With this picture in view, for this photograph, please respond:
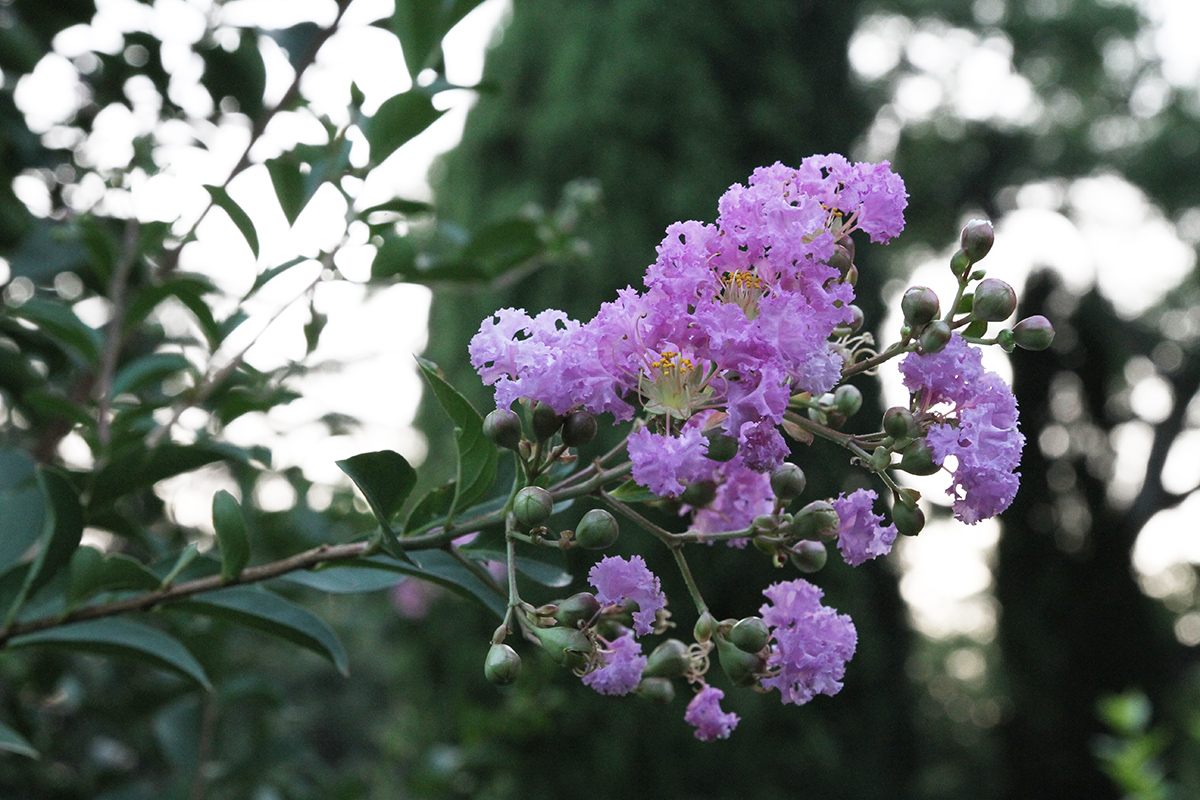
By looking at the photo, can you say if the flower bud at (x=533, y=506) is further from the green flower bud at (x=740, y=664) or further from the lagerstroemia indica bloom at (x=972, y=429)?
the lagerstroemia indica bloom at (x=972, y=429)

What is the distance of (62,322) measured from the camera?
1.27 metres

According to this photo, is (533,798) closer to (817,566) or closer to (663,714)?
(663,714)

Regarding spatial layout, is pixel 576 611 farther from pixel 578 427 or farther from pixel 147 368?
pixel 147 368

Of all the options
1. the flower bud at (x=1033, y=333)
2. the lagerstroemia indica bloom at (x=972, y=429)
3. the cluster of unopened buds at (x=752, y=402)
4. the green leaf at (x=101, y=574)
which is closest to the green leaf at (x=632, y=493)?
the cluster of unopened buds at (x=752, y=402)

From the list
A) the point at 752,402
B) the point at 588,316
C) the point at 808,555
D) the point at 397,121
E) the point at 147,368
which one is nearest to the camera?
the point at 752,402

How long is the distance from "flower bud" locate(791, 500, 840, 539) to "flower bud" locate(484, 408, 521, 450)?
24cm

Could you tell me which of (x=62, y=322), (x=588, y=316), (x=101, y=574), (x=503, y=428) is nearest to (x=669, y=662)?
(x=503, y=428)

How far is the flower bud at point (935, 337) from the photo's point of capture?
720mm

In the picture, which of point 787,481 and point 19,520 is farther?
point 19,520

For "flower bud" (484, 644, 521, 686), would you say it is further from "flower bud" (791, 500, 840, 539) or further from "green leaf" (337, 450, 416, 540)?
"flower bud" (791, 500, 840, 539)

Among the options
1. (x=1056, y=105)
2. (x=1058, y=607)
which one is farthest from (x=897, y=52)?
(x=1058, y=607)

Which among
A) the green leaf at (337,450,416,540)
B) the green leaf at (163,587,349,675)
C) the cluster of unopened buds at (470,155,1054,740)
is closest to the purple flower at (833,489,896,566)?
the cluster of unopened buds at (470,155,1054,740)

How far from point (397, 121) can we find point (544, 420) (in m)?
0.62

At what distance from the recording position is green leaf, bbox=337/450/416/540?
740mm
